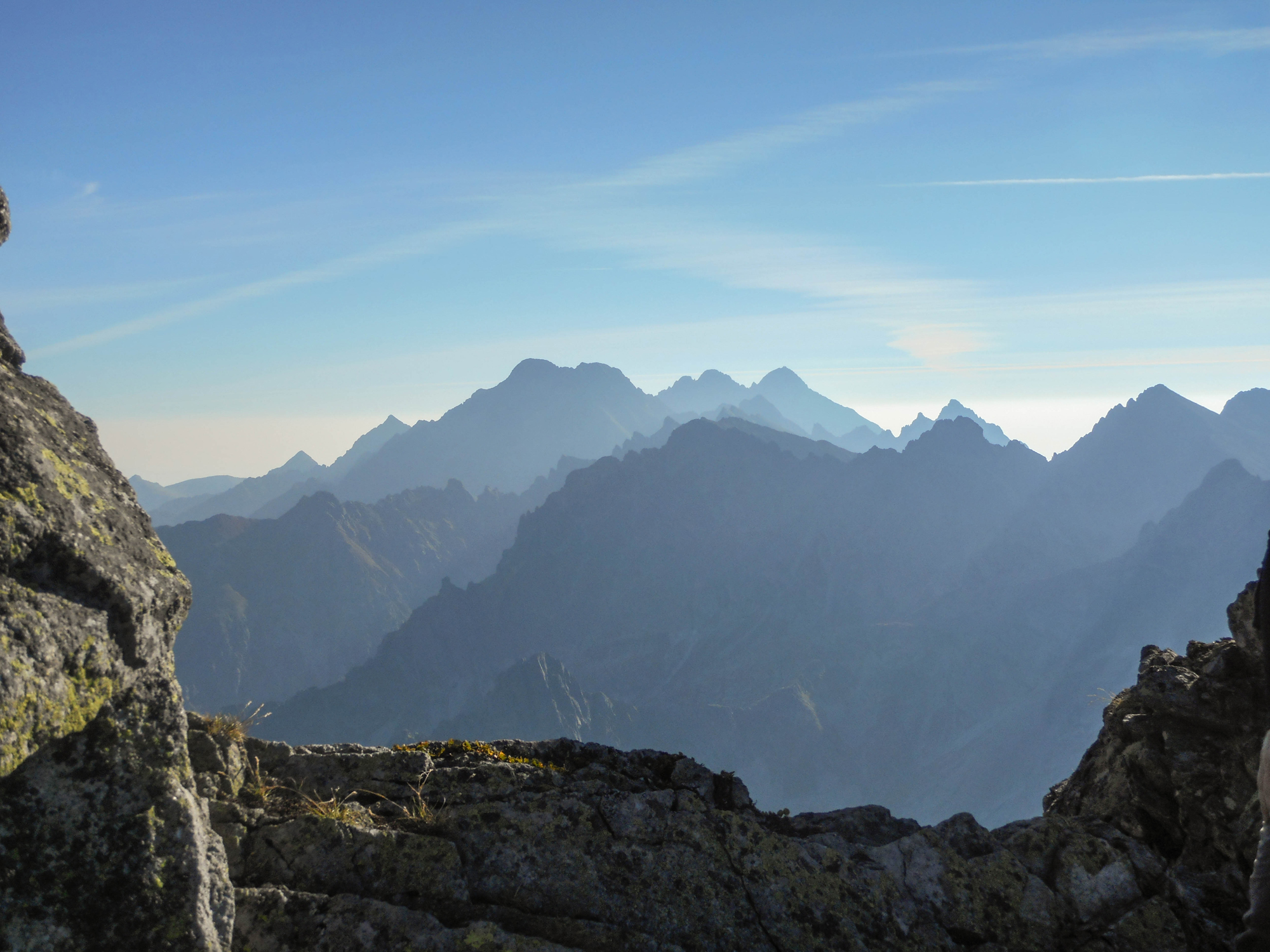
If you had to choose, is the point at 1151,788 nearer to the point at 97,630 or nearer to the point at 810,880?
the point at 810,880

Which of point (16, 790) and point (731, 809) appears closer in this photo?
point (16, 790)

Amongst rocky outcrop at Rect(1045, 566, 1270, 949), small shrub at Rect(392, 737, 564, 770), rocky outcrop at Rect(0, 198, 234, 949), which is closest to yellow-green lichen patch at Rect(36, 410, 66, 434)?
rocky outcrop at Rect(0, 198, 234, 949)

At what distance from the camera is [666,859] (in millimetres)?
9234

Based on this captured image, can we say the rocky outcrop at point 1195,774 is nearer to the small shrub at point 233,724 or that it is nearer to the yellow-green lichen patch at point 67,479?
the small shrub at point 233,724

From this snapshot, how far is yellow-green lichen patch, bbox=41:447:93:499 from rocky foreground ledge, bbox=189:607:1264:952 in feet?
12.5

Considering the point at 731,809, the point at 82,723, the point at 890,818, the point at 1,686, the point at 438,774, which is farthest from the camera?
the point at 890,818

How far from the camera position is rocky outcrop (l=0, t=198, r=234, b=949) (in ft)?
17.7

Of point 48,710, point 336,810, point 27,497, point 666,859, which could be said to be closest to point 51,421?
point 27,497

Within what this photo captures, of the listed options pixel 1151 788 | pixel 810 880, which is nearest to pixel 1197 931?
pixel 1151 788

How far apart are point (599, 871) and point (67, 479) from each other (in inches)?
278

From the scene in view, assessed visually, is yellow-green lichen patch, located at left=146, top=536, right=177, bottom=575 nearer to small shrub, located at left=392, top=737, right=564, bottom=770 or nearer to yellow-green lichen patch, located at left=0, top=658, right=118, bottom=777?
yellow-green lichen patch, located at left=0, top=658, right=118, bottom=777

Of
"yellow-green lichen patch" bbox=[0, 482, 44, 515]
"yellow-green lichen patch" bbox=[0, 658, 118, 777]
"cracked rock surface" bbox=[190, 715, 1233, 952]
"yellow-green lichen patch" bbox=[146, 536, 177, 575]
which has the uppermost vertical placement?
"yellow-green lichen patch" bbox=[0, 482, 44, 515]

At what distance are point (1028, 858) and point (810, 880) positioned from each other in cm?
370

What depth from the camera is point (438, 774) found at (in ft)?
34.5
